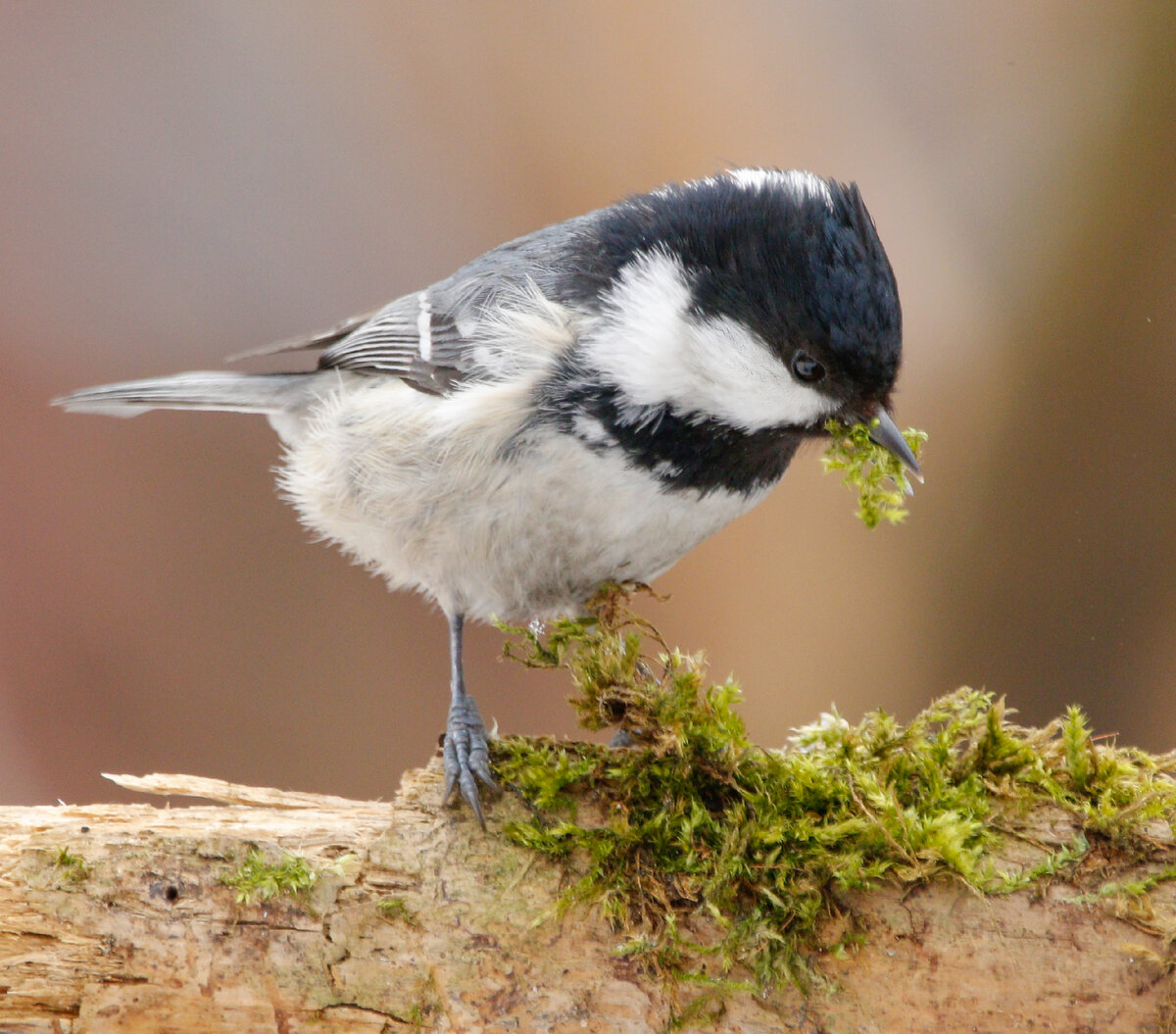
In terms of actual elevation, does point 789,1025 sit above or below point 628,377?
below

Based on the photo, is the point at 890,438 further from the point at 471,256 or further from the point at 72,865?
the point at 471,256

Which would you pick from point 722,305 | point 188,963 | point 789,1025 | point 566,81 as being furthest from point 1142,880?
point 566,81

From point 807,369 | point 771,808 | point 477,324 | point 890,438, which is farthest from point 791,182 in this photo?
point 771,808

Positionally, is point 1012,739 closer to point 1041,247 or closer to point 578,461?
point 578,461

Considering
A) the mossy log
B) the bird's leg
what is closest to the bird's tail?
the bird's leg

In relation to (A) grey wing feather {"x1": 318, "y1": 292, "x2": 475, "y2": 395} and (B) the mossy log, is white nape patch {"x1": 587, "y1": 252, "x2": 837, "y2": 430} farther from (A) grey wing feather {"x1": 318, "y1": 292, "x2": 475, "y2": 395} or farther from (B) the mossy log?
(B) the mossy log

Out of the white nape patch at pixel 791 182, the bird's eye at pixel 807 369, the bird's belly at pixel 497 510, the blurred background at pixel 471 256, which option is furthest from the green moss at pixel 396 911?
the blurred background at pixel 471 256

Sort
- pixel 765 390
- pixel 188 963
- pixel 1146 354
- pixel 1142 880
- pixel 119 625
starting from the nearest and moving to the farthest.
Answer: pixel 1142 880 → pixel 188 963 → pixel 765 390 → pixel 1146 354 → pixel 119 625
